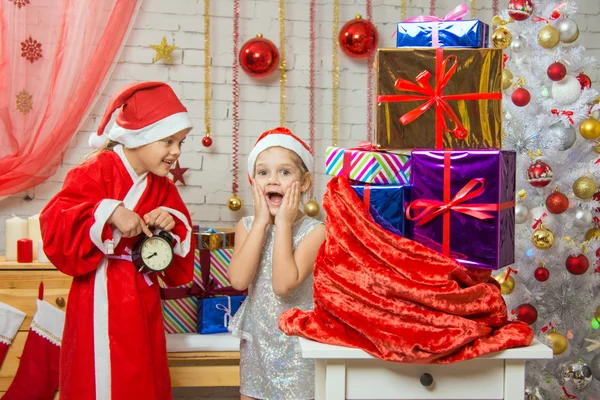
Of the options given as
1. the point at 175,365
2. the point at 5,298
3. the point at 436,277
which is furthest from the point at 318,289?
the point at 5,298

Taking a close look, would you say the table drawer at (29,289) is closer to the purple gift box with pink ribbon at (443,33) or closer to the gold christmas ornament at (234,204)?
the gold christmas ornament at (234,204)

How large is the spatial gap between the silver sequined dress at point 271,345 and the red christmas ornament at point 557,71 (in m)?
1.36

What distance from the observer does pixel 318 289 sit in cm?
174

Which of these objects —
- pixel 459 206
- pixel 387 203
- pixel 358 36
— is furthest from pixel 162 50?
pixel 459 206

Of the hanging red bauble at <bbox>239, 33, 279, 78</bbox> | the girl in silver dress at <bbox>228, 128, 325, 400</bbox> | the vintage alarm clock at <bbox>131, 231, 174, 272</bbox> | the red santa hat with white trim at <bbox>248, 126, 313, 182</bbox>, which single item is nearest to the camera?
the girl in silver dress at <bbox>228, 128, 325, 400</bbox>

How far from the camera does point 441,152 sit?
1731 millimetres

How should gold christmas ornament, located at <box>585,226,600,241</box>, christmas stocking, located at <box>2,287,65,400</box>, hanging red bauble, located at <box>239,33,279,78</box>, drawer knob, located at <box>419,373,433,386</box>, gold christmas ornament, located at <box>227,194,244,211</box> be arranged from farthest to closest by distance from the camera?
gold christmas ornament, located at <box>227,194,244,211</box> < hanging red bauble, located at <box>239,33,279,78</box> < gold christmas ornament, located at <box>585,226,600,241</box> < christmas stocking, located at <box>2,287,65,400</box> < drawer knob, located at <box>419,373,433,386</box>

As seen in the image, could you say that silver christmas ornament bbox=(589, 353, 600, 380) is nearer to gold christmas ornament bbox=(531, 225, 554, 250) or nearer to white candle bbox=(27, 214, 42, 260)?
gold christmas ornament bbox=(531, 225, 554, 250)

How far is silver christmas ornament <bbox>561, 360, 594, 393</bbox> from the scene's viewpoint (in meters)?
3.21

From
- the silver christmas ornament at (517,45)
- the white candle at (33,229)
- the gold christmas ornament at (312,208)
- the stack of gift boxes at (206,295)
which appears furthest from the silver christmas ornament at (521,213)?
the white candle at (33,229)

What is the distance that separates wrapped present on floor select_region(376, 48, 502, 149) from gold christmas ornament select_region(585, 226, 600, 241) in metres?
1.67

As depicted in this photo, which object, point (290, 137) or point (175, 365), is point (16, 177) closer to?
point (175, 365)

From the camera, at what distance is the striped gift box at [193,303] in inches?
125

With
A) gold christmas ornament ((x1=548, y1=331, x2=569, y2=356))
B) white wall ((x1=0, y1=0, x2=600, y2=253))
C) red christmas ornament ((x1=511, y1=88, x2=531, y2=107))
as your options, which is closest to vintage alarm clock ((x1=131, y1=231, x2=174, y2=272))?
white wall ((x1=0, y1=0, x2=600, y2=253))
